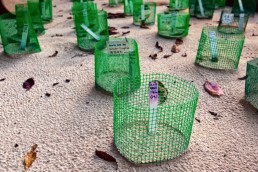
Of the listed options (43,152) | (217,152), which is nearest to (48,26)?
(43,152)

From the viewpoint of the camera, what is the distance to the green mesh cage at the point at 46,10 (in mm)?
3234

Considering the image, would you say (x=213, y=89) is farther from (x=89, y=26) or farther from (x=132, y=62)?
(x=89, y=26)

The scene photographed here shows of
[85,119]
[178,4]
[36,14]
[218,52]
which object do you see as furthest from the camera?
[178,4]

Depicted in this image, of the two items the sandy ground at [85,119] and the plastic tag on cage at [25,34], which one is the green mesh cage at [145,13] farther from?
the plastic tag on cage at [25,34]

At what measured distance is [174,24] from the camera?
2650 mm

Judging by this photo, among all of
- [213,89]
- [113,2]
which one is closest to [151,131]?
[213,89]

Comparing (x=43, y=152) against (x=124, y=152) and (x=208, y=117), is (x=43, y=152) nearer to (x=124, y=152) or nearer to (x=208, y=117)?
(x=124, y=152)

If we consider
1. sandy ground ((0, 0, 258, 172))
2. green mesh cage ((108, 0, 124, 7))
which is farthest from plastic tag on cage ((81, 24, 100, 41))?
green mesh cage ((108, 0, 124, 7))

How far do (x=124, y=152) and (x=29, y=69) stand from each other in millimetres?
1194

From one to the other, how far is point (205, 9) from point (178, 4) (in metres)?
0.39

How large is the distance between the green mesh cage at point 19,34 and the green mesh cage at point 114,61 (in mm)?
803

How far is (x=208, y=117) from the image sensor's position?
153 centimetres

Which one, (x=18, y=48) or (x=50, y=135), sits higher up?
(x=18, y=48)

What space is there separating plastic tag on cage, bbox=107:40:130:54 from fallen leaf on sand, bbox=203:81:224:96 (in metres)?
0.59
